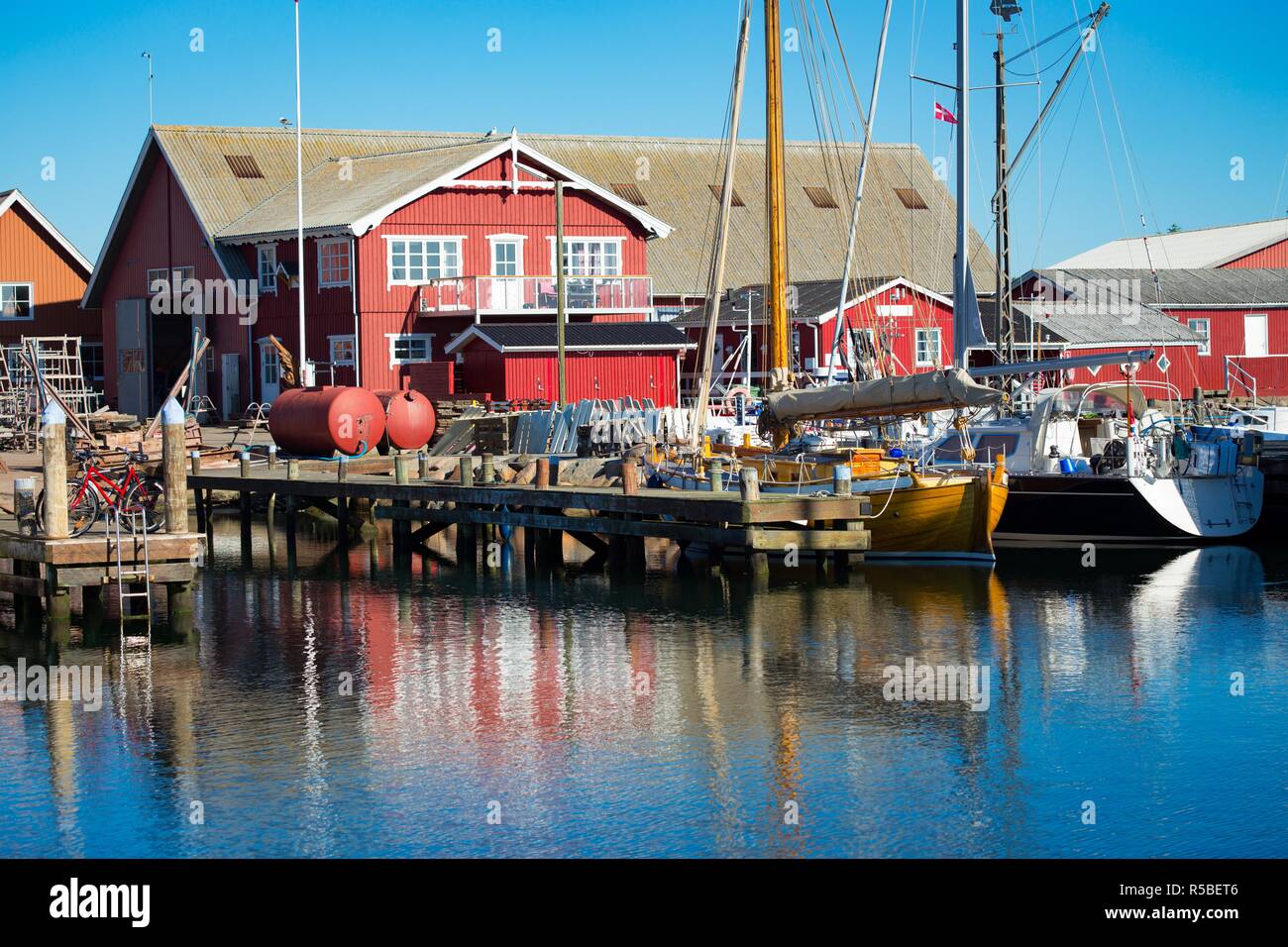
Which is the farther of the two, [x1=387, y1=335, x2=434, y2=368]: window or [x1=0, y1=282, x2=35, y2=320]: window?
[x1=0, y1=282, x2=35, y2=320]: window

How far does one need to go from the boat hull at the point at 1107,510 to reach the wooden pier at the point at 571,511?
497 centimetres

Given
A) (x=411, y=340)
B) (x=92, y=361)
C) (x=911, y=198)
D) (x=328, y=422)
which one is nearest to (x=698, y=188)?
(x=911, y=198)

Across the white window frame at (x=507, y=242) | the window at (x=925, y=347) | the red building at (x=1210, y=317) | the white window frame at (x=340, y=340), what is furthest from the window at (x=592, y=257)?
the red building at (x=1210, y=317)

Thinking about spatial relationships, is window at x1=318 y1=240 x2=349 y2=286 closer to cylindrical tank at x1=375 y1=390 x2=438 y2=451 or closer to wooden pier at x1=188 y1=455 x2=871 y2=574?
cylindrical tank at x1=375 y1=390 x2=438 y2=451

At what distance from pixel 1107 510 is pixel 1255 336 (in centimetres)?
3171

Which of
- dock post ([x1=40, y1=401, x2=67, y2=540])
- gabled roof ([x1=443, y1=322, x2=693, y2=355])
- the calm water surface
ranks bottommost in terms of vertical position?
the calm water surface

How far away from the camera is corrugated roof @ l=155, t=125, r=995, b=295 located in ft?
196

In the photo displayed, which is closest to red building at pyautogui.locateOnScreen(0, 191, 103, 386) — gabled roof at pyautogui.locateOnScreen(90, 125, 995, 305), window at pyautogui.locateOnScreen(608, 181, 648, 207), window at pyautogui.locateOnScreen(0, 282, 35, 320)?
window at pyautogui.locateOnScreen(0, 282, 35, 320)

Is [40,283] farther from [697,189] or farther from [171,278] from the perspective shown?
[697,189]

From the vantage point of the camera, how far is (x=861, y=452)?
1225 inches

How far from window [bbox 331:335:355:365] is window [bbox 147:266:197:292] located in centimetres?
780

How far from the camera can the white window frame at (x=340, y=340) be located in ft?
170

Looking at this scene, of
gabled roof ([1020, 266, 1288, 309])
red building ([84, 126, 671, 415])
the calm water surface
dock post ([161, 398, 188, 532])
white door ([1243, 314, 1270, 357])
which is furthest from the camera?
white door ([1243, 314, 1270, 357])

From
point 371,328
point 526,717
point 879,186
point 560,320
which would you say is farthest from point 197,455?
point 879,186
